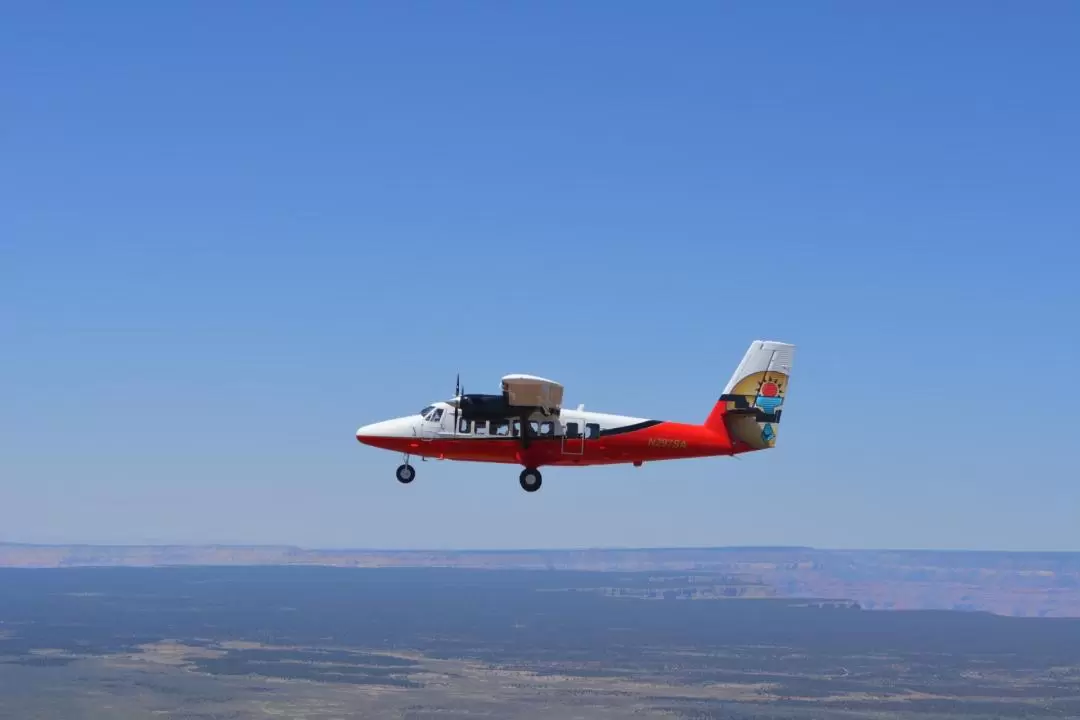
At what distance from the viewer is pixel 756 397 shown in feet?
261

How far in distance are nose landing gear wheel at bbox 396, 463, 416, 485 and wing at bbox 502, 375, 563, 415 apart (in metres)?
7.86

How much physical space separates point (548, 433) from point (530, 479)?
3.03m

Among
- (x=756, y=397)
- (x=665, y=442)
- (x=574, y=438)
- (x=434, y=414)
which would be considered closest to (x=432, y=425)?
(x=434, y=414)

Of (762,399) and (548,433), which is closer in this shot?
(548,433)

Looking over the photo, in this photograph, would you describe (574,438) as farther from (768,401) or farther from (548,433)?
(768,401)

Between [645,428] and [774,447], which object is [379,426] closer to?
[645,428]

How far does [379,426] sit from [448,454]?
15.5 ft

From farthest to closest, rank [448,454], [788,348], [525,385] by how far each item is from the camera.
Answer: [788,348] → [448,454] → [525,385]

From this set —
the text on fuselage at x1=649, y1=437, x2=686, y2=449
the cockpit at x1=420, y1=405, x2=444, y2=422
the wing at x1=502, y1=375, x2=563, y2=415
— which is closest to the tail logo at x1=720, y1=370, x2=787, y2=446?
Result: the text on fuselage at x1=649, y1=437, x2=686, y2=449

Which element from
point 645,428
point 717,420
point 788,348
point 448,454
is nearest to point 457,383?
point 448,454

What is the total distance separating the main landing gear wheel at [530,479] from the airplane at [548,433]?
0.20 feet

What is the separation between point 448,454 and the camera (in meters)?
75.8

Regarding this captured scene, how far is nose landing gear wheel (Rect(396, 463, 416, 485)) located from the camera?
74812 millimetres

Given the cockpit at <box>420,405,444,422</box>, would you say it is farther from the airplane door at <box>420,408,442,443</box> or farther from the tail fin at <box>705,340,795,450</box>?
the tail fin at <box>705,340,795,450</box>
